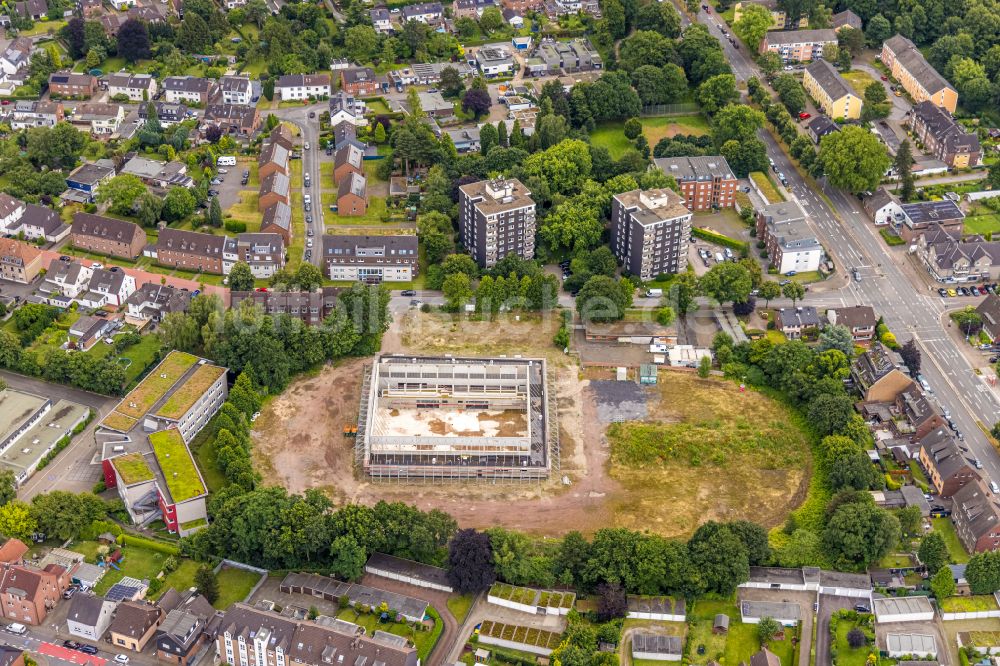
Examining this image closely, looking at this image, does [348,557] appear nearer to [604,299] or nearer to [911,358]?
[604,299]

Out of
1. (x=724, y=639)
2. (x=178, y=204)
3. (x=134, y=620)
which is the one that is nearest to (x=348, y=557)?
(x=134, y=620)

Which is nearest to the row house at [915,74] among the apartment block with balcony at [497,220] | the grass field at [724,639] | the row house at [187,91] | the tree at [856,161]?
the tree at [856,161]

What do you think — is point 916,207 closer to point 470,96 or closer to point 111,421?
point 470,96

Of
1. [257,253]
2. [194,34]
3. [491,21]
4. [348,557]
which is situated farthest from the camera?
[491,21]

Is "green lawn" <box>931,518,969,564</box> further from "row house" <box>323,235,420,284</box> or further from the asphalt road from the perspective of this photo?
the asphalt road

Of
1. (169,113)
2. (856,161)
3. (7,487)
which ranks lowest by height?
(169,113)

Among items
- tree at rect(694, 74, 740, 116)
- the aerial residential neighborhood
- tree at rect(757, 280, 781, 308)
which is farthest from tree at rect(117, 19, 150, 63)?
tree at rect(757, 280, 781, 308)

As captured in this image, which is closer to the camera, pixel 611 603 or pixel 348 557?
pixel 611 603

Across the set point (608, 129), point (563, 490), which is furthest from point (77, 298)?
point (608, 129)

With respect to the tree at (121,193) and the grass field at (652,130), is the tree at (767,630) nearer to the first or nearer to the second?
the grass field at (652,130)
